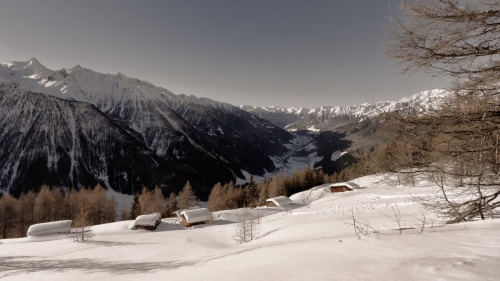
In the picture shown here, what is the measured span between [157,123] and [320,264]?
626 ft

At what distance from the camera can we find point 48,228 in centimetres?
2956

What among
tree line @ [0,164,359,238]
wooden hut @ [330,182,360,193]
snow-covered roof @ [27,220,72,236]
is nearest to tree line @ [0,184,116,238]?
tree line @ [0,164,359,238]

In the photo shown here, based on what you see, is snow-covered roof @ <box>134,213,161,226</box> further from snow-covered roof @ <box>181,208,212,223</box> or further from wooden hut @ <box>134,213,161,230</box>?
snow-covered roof @ <box>181,208,212,223</box>

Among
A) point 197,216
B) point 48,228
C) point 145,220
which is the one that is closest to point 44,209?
point 48,228

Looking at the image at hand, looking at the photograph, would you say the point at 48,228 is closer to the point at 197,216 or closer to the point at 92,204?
the point at 197,216

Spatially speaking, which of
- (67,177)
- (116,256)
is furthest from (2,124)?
(116,256)

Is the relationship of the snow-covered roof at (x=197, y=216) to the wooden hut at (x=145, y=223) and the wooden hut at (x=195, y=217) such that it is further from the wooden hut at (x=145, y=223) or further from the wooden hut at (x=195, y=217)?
the wooden hut at (x=145, y=223)

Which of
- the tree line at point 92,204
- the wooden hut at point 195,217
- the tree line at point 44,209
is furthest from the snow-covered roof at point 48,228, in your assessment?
the tree line at point 44,209

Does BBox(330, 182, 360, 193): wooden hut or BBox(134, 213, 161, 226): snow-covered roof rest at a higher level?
BBox(330, 182, 360, 193): wooden hut

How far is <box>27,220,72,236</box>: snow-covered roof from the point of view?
28719 mm

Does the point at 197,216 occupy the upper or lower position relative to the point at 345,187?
lower

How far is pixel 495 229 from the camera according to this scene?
522cm

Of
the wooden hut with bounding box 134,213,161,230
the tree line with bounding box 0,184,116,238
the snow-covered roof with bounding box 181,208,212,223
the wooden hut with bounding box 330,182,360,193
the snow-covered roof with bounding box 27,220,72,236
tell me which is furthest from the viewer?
the tree line with bounding box 0,184,116,238

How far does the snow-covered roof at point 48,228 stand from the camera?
28719 mm
